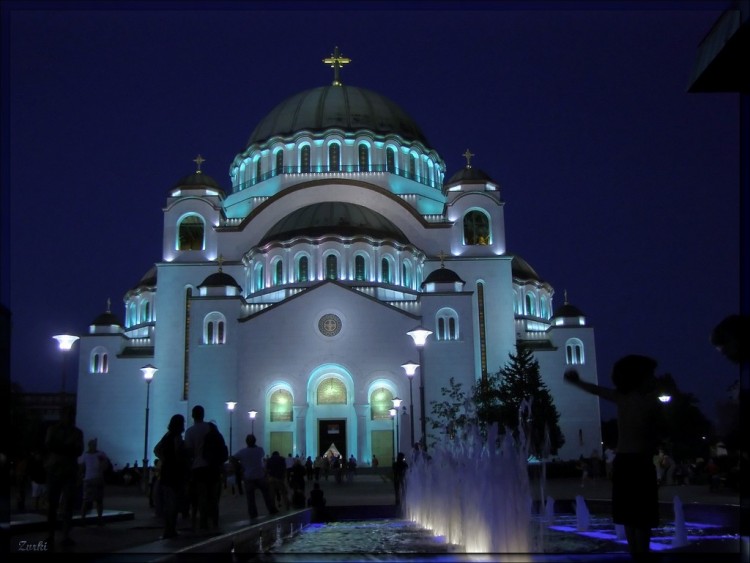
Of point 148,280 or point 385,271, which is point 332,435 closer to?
point 385,271

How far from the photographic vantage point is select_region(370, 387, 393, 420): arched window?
34.8 m

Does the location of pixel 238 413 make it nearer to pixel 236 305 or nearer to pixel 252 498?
pixel 236 305

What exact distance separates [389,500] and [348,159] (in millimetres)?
27282

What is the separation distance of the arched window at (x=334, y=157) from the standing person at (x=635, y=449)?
127 feet

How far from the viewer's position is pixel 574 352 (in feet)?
141

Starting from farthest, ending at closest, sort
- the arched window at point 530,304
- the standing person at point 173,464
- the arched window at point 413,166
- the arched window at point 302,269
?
1. the arched window at point 530,304
2. the arched window at point 413,166
3. the arched window at point 302,269
4. the standing person at point 173,464

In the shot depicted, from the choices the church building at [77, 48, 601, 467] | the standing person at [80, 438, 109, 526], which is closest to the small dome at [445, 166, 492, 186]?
the church building at [77, 48, 601, 467]

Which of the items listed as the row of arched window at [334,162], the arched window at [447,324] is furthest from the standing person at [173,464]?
the row of arched window at [334,162]

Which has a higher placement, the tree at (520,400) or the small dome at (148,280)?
the small dome at (148,280)

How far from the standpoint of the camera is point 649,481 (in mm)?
6176

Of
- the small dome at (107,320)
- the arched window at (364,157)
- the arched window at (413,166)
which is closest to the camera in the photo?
the small dome at (107,320)

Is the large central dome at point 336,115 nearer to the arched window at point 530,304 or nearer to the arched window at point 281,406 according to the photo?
the arched window at point 530,304

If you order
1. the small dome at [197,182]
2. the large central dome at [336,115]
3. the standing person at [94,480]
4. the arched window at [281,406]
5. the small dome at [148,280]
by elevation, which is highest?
the large central dome at [336,115]

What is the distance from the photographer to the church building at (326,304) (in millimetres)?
35062
